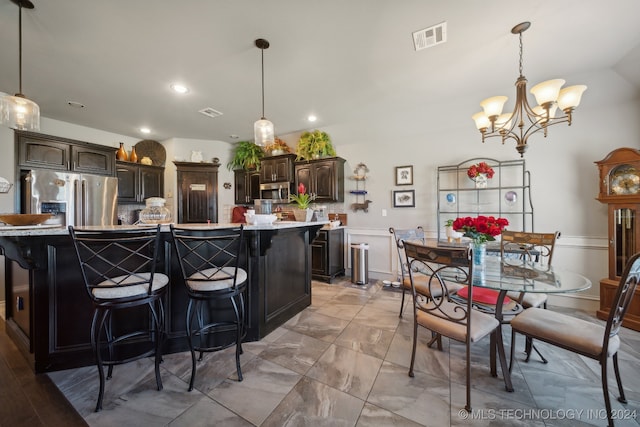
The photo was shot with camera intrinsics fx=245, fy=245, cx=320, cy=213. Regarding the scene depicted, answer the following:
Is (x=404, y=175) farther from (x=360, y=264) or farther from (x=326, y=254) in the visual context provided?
(x=326, y=254)

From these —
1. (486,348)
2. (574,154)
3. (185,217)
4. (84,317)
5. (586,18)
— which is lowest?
(486,348)

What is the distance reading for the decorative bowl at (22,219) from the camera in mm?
1708

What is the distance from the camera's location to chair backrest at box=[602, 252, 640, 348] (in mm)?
1286

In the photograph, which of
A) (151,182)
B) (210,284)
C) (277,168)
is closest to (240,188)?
(277,168)

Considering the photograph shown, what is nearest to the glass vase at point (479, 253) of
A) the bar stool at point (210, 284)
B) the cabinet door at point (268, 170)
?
the bar stool at point (210, 284)

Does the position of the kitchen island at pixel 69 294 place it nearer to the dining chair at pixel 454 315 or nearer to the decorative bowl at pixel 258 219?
the decorative bowl at pixel 258 219

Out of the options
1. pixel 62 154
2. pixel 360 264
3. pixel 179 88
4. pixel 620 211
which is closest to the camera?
pixel 620 211

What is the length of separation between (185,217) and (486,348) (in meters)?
5.34

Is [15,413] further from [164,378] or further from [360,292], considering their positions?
[360,292]

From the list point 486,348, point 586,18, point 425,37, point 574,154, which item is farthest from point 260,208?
point 574,154

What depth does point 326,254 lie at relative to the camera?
13.8ft

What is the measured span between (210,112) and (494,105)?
380 cm

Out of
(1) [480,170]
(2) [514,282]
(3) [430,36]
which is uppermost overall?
(3) [430,36]

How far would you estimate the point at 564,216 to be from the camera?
125 inches
